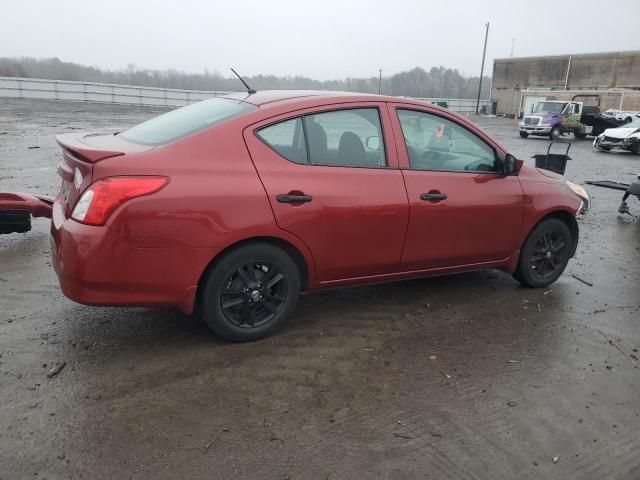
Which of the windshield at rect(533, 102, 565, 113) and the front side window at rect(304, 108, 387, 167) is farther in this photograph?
the windshield at rect(533, 102, 565, 113)

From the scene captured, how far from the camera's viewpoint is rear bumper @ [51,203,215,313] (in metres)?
3.04

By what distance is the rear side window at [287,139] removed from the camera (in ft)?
11.5

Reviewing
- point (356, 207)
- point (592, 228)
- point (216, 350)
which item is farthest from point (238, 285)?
point (592, 228)

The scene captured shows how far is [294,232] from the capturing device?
3.51 meters

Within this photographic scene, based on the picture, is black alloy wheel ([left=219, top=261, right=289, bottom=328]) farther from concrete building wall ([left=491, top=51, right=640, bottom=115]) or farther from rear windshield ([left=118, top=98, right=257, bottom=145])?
concrete building wall ([left=491, top=51, right=640, bottom=115])

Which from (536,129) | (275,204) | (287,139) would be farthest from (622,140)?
(275,204)

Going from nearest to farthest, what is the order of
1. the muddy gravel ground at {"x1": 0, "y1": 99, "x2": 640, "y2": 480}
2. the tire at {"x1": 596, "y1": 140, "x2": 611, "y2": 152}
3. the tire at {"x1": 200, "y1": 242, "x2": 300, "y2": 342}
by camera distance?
1. the muddy gravel ground at {"x1": 0, "y1": 99, "x2": 640, "y2": 480}
2. the tire at {"x1": 200, "y1": 242, "x2": 300, "y2": 342}
3. the tire at {"x1": 596, "y1": 140, "x2": 611, "y2": 152}

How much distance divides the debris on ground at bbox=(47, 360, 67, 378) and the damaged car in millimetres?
22689

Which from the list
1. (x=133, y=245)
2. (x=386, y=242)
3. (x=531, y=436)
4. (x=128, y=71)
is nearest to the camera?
(x=531, y=436)

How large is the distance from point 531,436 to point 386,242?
1.63 metres

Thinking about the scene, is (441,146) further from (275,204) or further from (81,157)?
(81,157)

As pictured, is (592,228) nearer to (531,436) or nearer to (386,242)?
(386,242)

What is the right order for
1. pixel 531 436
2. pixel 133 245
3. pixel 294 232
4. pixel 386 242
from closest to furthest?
pixel 531 436 < pixel 133 245 < pixel 294 232 < pixel 386 242

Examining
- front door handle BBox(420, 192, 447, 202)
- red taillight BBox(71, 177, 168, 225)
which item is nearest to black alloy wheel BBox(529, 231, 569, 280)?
front door handle BBox(420, 192, 447, 202)
